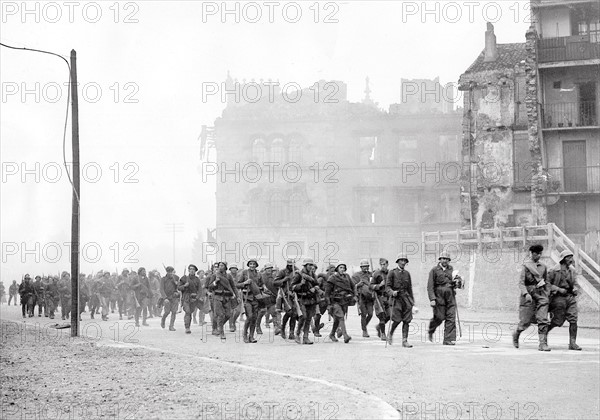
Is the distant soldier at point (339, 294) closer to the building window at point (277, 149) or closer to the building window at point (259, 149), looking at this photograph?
the building window at point (277, 149)

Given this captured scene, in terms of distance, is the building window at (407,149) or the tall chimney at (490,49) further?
the building window at (407,149)

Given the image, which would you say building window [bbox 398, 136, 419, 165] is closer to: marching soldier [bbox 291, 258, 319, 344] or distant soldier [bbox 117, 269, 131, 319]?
distant soldier [bbox 117, 269, 131, 319]

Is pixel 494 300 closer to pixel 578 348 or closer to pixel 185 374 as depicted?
pixel 578 348

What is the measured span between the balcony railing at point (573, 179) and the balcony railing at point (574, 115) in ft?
7.40

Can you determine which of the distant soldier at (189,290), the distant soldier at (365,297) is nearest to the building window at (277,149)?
the distant soldier at (189,290)

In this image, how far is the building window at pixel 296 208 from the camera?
208 ft

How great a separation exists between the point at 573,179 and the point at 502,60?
840 cm

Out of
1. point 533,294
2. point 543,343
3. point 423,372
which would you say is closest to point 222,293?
point 533,294

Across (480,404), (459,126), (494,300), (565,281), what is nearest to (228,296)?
(565,281)

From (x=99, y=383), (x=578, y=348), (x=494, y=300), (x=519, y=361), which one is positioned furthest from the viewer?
(x=494, y=300)

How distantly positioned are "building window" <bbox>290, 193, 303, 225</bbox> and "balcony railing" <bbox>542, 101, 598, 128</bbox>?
24.8 metres

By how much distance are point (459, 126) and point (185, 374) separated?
54094 mm

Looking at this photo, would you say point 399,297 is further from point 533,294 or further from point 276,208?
point 276,208

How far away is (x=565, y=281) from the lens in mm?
16391
